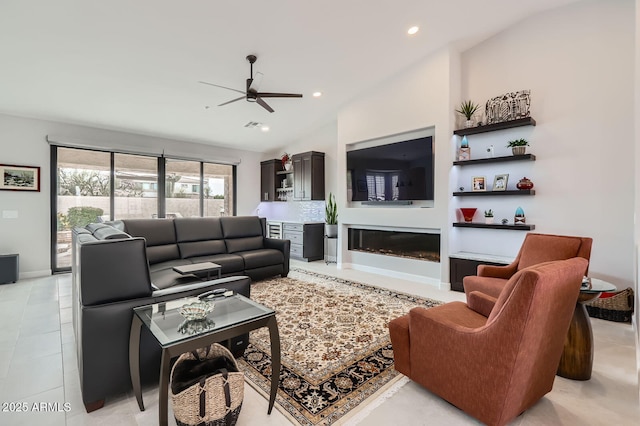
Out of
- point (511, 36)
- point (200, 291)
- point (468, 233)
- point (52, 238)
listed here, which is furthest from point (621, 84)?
point (52, 238)

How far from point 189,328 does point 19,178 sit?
5453 millimetres

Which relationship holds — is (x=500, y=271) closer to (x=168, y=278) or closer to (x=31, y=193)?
(x=168, y=278)

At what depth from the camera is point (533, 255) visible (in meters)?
3.05

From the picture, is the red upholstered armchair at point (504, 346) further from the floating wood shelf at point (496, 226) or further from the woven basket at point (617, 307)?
the floating wood shelf at point (496, 226)

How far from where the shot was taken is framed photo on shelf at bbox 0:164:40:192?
4.65 meters

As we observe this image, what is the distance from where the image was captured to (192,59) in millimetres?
3754

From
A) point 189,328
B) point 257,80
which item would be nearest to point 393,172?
point 257,80

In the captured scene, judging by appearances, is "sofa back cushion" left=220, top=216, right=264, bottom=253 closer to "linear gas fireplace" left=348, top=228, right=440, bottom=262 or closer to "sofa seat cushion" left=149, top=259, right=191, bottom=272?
"sofa seat cushion" left=149, top=259, right=191, bottom=272

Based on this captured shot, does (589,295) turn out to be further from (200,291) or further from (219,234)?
(219,234)

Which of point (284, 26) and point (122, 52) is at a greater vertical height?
point (284, 26)

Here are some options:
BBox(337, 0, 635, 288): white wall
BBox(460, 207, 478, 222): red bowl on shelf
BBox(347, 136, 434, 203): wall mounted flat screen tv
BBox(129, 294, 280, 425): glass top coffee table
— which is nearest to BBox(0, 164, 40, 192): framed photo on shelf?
BBox(129, 294, 280, 425): glass top coffee table

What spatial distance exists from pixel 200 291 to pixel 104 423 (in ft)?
2.79

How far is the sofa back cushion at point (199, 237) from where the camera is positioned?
4410 millimetres

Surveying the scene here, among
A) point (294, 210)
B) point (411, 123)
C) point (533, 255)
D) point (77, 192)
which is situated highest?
point (411, 123)
